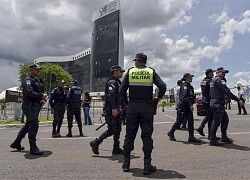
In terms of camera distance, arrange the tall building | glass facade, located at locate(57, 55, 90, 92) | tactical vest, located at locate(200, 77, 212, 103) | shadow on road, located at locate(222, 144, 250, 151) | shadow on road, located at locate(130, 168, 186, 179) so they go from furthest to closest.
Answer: glass facade, located at locate(57, 55, 90, 92) < the tall building < tactical vest, located at locate(200, 77, 212, 103) < shadow on road, located at locate(222, 144, 250, 151) < shadow on road, located at locate(130, 168, 186, 179)

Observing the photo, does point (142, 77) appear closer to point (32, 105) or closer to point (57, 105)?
point (32, 105)

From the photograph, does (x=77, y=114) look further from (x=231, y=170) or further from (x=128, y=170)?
(x=231, y=170)

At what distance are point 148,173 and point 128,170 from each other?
1.26ft

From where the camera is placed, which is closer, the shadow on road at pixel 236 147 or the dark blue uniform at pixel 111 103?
Answer: the dark blue uniform at pixel 111 103

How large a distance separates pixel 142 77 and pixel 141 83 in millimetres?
102

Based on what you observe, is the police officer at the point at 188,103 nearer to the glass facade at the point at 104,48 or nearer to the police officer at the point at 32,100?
the police officer at the point at 32,100

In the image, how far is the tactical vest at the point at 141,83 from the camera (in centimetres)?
512

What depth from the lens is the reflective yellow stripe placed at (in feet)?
16.8

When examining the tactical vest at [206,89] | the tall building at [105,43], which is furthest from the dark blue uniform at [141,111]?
the tall building at [105,43]

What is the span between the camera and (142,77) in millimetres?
5121

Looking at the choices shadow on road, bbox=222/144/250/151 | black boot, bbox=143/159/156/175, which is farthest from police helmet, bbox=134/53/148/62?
shadow on road, bbox=222/144/250/151

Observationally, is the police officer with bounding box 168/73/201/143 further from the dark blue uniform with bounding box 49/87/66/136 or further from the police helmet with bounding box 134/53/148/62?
the dark blue uniform with bounding box 49/87/66/136

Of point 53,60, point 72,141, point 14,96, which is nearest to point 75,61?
point 53,60

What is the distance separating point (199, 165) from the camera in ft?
17.9
